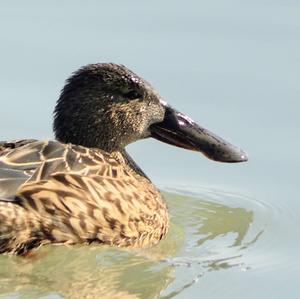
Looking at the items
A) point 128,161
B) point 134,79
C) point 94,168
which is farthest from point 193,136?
point 94,168

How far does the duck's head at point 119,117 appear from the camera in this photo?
10.1 metres

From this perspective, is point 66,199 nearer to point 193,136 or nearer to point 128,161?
point 128,161

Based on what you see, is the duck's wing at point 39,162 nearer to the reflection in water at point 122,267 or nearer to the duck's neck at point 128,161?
the reflection in water at point 122,267

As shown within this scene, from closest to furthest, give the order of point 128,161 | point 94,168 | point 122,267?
point 122,267, point 94,168, point 128,161

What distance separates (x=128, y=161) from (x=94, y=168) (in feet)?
3.42

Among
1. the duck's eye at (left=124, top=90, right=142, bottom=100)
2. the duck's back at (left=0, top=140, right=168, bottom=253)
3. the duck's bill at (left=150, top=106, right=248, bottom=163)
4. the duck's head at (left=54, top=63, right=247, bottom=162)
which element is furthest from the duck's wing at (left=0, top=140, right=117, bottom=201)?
the duck's bill at (left=150, top=106, right=248, bottom=163)

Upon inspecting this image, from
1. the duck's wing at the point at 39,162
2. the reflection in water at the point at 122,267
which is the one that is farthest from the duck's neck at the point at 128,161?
the duck's wing at the point at 39,162

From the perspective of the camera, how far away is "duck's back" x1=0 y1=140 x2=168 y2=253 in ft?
28.9

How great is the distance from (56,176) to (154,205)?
109 cm

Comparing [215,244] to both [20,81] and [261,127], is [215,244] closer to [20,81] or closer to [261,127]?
[261,127]

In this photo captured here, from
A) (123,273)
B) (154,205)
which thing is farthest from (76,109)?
(123,273)

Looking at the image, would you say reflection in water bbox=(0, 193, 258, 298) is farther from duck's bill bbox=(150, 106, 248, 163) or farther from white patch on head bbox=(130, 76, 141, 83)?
white patch on head bbox=(130, 76, 141, 83)

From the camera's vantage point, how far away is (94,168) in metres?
9.33

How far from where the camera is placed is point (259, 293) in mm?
8859
